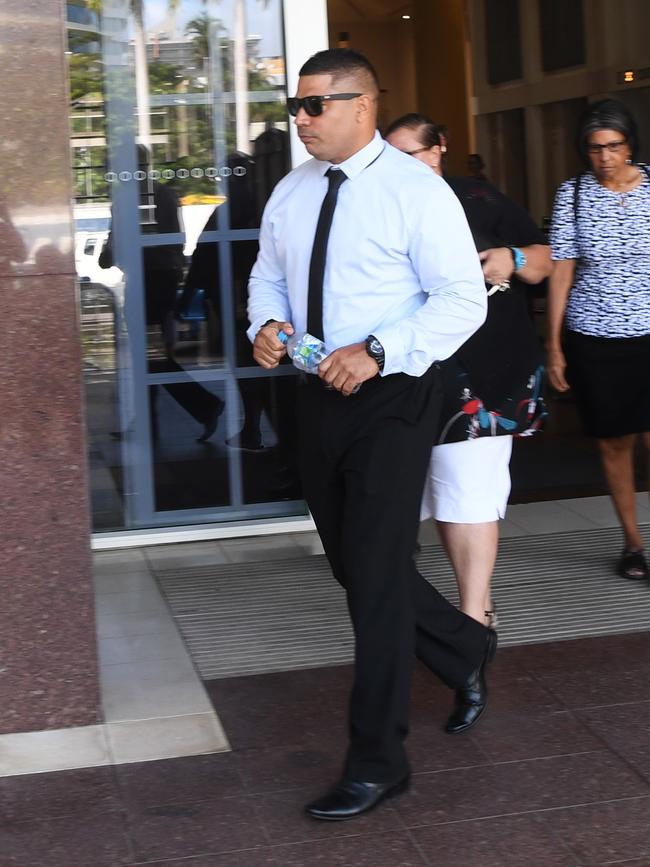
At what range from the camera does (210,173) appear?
6.33 metres

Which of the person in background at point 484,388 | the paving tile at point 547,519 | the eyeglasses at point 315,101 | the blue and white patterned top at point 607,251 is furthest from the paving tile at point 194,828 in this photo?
the paving tile at point 547,519

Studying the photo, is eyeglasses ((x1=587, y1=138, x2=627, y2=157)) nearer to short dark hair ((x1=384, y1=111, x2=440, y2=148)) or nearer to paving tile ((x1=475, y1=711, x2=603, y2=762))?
short dark hair ((x1=384, y1=111, x2=440, y2=148))

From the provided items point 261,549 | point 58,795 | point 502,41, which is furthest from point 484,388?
point 502,41

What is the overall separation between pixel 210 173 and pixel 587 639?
2820 mm

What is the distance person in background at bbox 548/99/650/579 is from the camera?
537 centimetres

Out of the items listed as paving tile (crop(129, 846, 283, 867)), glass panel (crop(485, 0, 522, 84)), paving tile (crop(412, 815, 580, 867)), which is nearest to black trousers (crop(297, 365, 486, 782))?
paving tile (crop(412, 815, 580, 867))

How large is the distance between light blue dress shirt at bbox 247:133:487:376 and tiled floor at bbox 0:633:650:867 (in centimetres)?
116

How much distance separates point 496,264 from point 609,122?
1.39 metres

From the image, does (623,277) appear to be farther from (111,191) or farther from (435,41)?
(435,41)

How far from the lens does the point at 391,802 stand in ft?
11.7

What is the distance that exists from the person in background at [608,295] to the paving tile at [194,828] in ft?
8.77

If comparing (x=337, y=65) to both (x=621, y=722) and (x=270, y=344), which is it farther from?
(x=621, y=722)

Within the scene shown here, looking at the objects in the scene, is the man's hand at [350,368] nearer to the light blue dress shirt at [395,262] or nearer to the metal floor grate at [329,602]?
the light blue dress shirt at [395,262]

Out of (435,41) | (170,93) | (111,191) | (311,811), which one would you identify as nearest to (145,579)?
(111,191)
